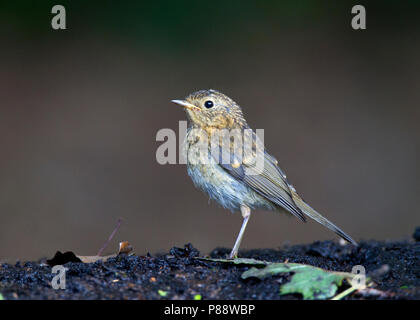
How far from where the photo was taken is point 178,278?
3.79 meters

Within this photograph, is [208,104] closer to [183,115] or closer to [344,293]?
[344,293]

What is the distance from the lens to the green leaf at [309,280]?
10.8 feet

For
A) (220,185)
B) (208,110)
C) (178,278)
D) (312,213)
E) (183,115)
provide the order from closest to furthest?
(178,278) → (220,185) → (312,213) → (208,110) → (183,115)

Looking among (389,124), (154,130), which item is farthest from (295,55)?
(154,130)

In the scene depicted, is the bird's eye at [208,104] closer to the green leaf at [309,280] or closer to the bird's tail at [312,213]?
the bird's tail at [312,213]

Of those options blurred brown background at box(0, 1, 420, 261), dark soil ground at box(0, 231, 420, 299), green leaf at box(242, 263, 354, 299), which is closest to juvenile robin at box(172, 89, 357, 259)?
dark soil ground at box(0, 231, 420, 299)

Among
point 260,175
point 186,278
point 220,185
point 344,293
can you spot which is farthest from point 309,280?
point 260,175

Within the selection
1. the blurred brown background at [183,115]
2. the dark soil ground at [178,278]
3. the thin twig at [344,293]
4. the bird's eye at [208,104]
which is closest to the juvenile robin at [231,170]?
the bird's eye at [208,104]

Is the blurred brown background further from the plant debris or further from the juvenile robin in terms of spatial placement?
the plant debris

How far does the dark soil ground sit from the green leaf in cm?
4

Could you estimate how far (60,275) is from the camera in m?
3.76

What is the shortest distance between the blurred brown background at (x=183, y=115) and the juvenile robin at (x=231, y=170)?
10.9 feet

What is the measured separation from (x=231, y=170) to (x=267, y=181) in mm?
415

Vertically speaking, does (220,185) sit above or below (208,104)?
below
